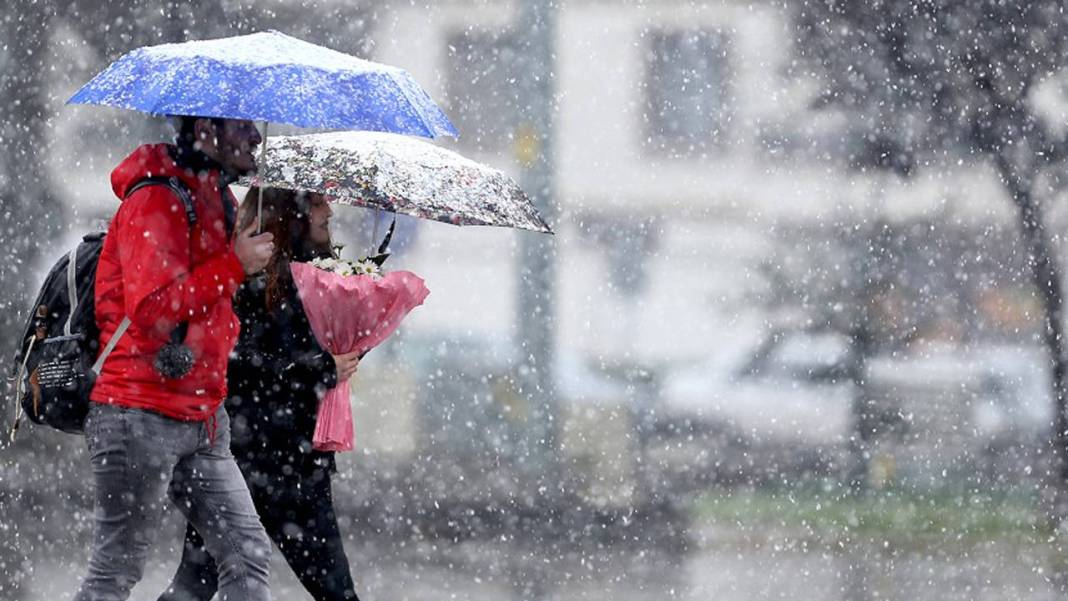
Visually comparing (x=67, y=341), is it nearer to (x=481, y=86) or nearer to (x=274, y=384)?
(x=274, y=384)

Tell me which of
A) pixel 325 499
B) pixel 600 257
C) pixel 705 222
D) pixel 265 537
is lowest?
pixel 265 537

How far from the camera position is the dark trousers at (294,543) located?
505 centimetres

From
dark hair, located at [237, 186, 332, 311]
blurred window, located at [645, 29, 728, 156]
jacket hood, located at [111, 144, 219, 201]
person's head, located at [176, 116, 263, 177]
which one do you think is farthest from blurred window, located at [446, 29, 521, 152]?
jacket hood, located at [111, 144, 219, 201]

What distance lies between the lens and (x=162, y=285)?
4.11m

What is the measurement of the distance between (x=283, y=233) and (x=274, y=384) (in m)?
0.44

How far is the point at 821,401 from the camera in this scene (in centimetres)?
1476

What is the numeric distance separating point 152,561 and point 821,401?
7.39 meters

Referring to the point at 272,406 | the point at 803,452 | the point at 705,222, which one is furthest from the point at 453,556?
the point at 705,222

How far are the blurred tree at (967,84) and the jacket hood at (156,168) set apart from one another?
798cm

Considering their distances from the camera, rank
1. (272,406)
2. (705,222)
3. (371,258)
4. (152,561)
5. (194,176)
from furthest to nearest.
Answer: (705,222), (152,561), (371,258), (272,406), (194,176)

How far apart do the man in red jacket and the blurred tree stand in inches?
310

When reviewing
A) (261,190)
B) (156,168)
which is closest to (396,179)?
(261,190)

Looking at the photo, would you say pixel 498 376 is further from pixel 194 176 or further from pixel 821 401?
pixel 194 176

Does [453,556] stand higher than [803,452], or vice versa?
[803,452]
